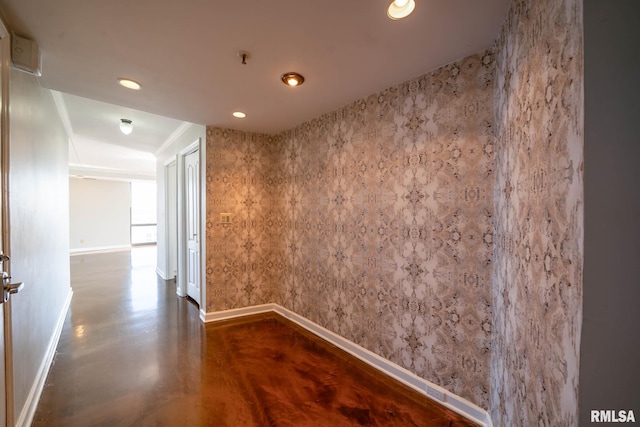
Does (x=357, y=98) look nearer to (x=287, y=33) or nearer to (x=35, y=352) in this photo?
(x=287, y=33)

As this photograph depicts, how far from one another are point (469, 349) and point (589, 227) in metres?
1.28

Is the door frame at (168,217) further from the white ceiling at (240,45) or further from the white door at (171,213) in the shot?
the white ceiling at (240,45)

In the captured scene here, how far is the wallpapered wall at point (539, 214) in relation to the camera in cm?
70

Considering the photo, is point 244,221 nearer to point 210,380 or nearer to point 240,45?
point 210,380

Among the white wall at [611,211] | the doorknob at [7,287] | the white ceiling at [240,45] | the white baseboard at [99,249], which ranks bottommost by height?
the white baseboard at [99,249]

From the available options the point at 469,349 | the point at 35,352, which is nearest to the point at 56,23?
the point at 35,352

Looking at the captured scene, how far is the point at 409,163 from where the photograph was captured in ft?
6.29

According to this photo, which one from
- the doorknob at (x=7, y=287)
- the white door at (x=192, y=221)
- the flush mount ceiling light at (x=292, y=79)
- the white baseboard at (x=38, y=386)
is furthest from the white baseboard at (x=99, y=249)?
the flush mount ceiling light at (x=292, y=79)

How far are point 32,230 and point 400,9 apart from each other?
2662 mm

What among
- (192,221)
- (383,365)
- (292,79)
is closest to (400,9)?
(292,79)

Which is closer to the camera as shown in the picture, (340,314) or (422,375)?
(422,375)

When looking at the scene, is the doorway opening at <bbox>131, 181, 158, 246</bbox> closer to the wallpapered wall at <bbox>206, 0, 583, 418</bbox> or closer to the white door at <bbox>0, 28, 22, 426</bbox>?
the wallpapered wall at <bbox>206, 0, 583, 418</bbox>

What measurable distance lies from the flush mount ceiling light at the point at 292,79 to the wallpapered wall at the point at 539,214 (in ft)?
4.07

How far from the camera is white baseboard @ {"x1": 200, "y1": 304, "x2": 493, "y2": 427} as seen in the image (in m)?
1.63
